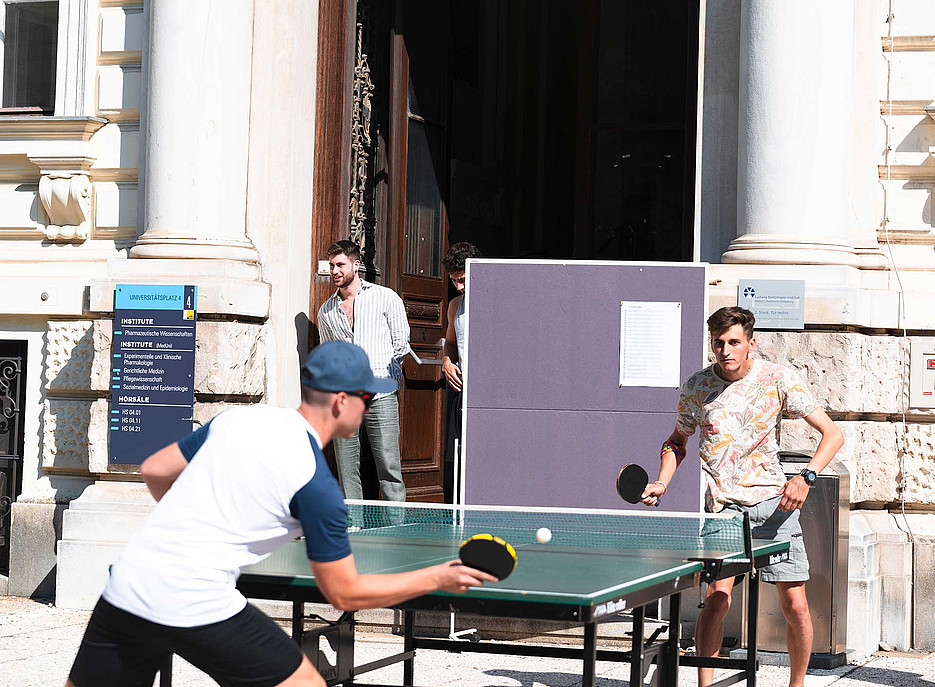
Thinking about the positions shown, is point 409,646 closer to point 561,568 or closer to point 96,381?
point 561,568

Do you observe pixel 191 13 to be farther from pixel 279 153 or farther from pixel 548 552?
pixel 548 552

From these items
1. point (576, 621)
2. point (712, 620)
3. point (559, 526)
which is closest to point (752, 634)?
point (712, 620)

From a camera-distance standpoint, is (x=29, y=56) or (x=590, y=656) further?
(x=29, y=56)

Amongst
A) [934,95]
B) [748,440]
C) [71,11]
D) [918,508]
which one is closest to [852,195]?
[934,95]

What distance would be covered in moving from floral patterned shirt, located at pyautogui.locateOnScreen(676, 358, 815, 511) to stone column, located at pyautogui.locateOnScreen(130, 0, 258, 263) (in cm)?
389

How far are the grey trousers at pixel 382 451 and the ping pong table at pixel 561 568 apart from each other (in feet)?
7.96

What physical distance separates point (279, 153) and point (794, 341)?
3590mm

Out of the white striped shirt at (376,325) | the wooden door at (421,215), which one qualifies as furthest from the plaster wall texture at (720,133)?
the wooden door at (421,215)

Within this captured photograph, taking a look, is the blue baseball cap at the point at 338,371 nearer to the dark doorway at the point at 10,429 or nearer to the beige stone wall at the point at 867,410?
the beige stone wall at the point at 867,410

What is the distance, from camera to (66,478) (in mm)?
9477

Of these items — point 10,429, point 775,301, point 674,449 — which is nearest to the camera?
point 674,449

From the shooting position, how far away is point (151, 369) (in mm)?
8805

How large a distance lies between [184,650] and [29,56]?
7.28 meters

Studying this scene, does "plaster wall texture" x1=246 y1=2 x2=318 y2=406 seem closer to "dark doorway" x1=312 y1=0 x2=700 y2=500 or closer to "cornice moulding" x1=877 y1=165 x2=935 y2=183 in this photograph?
"dark doorway" x1=312 y1=0 x2=700 y2=500
